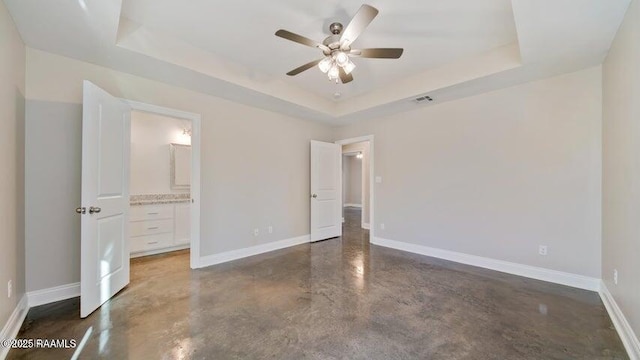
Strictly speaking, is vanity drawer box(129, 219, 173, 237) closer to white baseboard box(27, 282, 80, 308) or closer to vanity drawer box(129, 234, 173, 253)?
vanity drawer box(129, 234, 173, 253)

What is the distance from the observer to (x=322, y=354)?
1780 mm

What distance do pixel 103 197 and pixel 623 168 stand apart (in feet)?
15.1

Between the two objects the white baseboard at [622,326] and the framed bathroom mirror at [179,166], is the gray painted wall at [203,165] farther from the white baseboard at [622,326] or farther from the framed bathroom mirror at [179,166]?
the white baseboard at [622,326]

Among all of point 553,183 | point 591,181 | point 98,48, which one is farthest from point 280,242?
point 591,181

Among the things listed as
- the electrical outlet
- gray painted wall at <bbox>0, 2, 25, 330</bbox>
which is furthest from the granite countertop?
the electrical outlet

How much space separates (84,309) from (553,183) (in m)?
5.03

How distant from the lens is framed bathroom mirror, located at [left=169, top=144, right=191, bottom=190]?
4684 mm

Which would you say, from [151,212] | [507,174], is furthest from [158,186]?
[507,174]

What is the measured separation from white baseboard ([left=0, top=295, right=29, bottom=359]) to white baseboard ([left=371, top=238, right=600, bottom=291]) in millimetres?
4498

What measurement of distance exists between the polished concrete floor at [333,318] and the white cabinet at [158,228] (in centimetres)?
70

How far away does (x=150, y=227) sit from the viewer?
4.07 metres

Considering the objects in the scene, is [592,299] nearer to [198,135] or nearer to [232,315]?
[232,315]

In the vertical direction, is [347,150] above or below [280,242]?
above

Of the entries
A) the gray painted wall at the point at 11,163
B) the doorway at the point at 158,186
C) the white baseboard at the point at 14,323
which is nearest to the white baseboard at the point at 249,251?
the doorway at the point at 158,186
